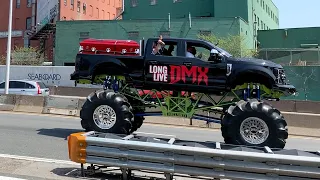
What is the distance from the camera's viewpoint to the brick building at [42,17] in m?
53.5

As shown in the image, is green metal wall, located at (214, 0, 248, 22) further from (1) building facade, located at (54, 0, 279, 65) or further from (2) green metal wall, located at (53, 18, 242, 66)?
(2) green metal wall, located at (53, 18, 242, 66)

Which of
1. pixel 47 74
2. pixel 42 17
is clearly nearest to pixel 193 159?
pixel 47 74

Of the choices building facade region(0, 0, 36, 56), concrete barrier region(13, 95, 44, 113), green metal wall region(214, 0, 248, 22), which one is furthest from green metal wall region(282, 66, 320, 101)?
building facade region(0, 0, 36, 56)

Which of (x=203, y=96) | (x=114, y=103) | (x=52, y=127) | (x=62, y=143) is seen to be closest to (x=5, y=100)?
(x=52, y=127)

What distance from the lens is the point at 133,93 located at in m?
9.31

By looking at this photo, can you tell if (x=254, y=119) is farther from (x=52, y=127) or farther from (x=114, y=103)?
(x=52, y=127)

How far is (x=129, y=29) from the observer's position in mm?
43438

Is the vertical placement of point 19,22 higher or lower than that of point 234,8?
higher

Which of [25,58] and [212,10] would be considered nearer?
[25,58]

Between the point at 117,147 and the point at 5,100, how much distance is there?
13765mm

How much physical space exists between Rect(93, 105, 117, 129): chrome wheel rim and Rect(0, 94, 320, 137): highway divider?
21.5 ft

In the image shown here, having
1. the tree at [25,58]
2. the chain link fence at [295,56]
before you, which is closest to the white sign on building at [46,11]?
the tree at [25,58]

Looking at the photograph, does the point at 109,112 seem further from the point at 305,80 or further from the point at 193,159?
the point at 305,80

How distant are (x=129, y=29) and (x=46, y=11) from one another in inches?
790
